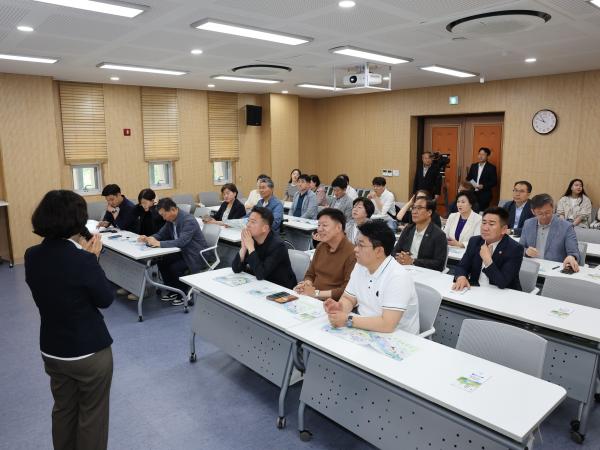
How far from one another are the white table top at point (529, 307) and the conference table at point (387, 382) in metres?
0.82

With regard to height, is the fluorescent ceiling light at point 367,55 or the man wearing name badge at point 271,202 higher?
the fluorescent ceiling light at point 367,55

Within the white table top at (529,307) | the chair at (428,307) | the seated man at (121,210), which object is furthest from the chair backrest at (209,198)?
the chair at (428,307)

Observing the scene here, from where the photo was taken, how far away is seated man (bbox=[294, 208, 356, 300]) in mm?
3771

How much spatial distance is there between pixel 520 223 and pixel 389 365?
181 inches

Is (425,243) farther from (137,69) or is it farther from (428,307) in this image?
(137,69)

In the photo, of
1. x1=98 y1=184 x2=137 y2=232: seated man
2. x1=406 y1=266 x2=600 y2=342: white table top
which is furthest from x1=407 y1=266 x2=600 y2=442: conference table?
x1=98 y1=184 x2=137 y2=232: seated man

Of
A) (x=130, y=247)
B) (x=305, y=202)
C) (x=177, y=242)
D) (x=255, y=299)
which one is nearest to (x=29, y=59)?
(x=130, y=247)

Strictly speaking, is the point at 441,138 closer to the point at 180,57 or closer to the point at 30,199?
the point at 180,57

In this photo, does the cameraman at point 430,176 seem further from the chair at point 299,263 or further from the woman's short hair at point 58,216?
the woman's short hair at point 58,216

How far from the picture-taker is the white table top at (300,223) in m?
6.89

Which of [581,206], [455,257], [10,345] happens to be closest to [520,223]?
[455,257]

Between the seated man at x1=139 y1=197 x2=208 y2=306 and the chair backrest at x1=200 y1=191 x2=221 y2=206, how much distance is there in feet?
15.0

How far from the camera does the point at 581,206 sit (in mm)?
7844

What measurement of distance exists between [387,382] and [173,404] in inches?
74.7
